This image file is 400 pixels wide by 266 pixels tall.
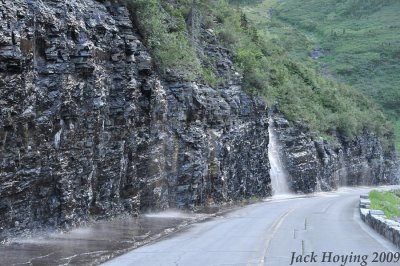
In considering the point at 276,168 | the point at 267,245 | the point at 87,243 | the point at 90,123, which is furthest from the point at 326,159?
the point at 87,243

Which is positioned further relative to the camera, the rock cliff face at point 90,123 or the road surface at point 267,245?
the rock cliff face at point 90,123

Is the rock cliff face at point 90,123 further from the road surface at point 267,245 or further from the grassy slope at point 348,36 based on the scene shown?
the grassy slope at point 348,36

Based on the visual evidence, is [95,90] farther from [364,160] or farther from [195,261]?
[364,160]

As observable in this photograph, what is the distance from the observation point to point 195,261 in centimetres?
1377

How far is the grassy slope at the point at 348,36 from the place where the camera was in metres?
119

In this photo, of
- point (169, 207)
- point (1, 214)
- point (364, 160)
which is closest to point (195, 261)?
point (1, 214)

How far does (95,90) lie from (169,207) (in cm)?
971

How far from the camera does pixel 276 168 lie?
52.4m

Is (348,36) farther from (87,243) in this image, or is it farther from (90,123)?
(87,243)

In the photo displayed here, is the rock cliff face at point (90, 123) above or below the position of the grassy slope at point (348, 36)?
below

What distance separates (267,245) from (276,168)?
3615cm

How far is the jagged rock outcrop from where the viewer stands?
→ 5353 cm

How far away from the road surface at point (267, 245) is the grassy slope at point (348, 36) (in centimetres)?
7980

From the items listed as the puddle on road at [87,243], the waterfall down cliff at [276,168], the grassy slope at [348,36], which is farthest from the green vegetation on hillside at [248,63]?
the grassy slope at [348,36]
